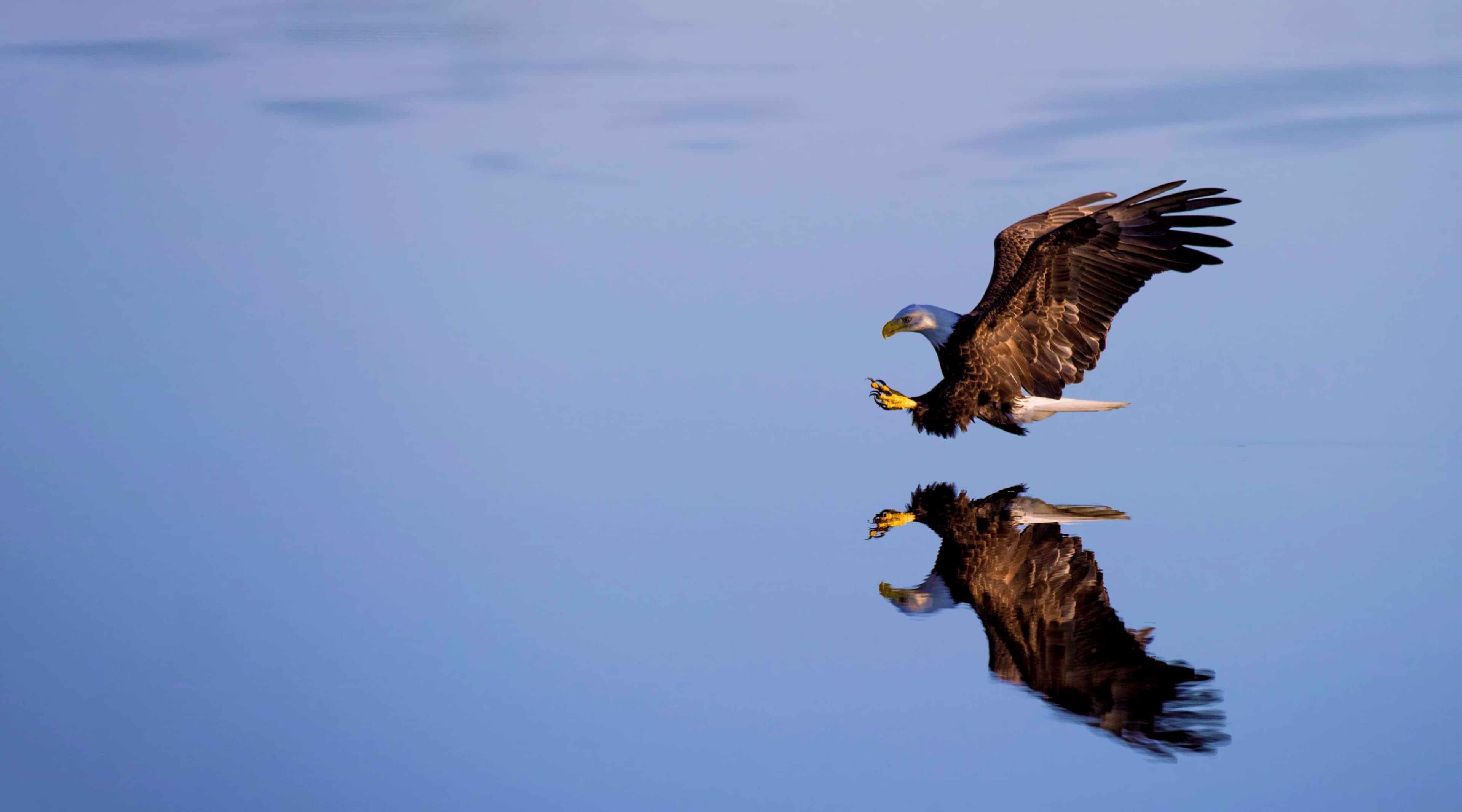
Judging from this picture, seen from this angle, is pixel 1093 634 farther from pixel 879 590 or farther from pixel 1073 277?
pixel 1073 277

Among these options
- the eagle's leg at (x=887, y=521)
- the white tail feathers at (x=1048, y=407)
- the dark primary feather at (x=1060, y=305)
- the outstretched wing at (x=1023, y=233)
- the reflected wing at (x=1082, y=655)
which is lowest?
the reflected wing at (x=1082, y=655)

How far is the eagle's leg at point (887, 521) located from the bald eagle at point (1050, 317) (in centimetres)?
149

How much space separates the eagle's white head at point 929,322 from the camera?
8031 mm

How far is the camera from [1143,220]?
7.20 metres

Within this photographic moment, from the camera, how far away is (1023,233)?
361 inches

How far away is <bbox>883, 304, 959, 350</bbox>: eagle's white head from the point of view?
803 cm

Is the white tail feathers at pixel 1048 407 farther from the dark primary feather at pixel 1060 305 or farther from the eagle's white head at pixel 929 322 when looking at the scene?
the eagle's white head at pixel 929 322

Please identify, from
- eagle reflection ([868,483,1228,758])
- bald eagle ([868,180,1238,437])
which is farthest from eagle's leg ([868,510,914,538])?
bald eagle ([868,180,1238,437])

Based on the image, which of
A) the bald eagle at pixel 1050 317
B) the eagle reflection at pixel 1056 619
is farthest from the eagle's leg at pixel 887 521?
the bald eagle at pixel 1050 317

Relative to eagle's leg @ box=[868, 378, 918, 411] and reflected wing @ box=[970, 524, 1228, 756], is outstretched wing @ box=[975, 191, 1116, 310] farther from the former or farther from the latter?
reflected wing @ box=[970, 524, 1228, 756]

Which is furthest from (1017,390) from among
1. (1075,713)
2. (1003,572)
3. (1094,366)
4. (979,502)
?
(1075,713)

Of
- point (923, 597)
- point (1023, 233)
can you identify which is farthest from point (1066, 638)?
point (1023, 233)

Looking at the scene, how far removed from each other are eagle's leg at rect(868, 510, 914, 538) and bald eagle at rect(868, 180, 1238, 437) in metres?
1.49

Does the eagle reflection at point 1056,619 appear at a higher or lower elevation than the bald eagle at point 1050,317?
lower
